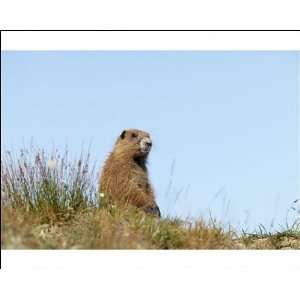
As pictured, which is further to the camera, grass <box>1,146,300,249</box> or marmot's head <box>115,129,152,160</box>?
marmot's head <box>115,129,152,160</box>

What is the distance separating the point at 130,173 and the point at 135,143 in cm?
45

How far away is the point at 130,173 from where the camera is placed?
1165 cm

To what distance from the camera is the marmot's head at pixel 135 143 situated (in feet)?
38.7

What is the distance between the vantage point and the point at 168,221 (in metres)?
9.77

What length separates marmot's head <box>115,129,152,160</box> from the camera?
11797 mm

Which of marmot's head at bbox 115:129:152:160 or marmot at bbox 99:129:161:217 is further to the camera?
marmot's head at bbox 115:129:152:160

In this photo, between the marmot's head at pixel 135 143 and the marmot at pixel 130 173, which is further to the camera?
the marmot's head at pixel 135 143

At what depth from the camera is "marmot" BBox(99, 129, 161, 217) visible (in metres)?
11.2

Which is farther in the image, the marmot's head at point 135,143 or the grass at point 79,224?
the marmot's head at point 135,143

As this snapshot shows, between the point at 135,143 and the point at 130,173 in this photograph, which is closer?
the point at 130,173

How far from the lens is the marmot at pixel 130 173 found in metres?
11.2

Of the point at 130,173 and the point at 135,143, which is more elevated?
the point at 135,143
